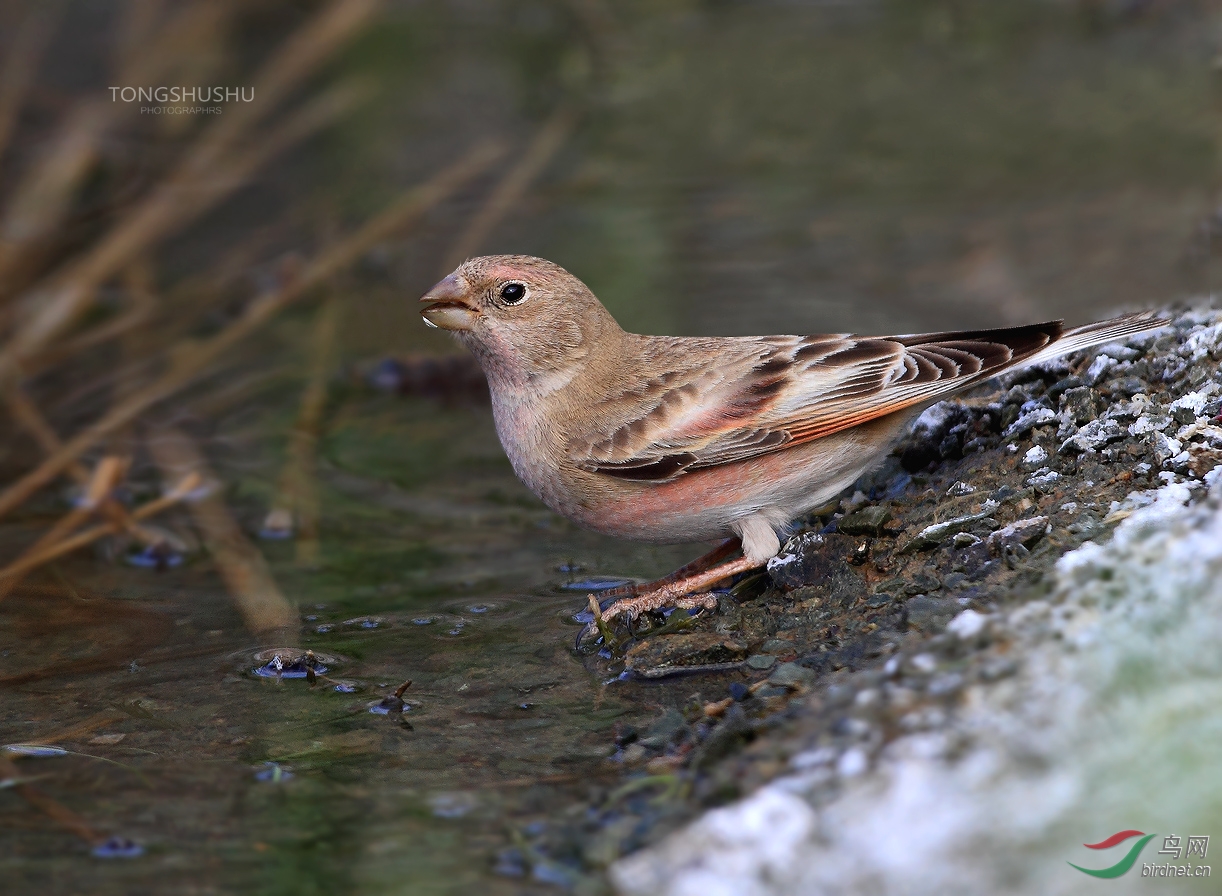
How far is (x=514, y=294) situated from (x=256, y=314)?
360 centimetres

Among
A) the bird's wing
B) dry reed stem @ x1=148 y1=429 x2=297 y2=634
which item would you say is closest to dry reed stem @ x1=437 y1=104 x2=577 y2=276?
dry reed stem @ x1=148 y1=429 x2=297 y2=634

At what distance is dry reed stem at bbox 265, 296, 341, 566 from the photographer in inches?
240

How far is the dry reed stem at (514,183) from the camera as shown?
29.6 feet

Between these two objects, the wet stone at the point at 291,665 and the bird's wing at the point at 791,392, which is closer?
the wet stone at the point at 291,665

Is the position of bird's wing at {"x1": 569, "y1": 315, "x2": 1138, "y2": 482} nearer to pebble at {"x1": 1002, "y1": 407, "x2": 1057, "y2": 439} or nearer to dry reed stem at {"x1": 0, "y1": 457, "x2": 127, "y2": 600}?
pebble at {"x1": 1002, "y1": 407, "x2": 1057, "y2": 439}

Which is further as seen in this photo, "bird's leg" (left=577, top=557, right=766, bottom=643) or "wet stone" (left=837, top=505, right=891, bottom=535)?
"bird's leg" (left=577, top=557, right=766, bottom=643)

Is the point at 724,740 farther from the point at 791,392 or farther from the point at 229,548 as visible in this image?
the point at 229,548

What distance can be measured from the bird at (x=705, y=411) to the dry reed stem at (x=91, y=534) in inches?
76.4

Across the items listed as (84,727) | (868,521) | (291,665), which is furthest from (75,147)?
(868,521)

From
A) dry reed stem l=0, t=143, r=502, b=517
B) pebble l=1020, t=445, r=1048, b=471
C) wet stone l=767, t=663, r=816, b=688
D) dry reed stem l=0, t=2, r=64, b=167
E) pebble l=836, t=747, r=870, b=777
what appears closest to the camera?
pebble l=836, t=747, r=870, b=777

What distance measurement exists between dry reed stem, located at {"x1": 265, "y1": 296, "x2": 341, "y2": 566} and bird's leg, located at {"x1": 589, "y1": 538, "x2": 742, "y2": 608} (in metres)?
1.42

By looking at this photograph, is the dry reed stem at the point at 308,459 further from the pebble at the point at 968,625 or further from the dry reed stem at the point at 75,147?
the pebble at the point at 968,625

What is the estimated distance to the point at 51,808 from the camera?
3.69 m

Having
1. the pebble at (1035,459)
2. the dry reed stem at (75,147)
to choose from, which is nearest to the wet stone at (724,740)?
the pebble at (1035,459)
